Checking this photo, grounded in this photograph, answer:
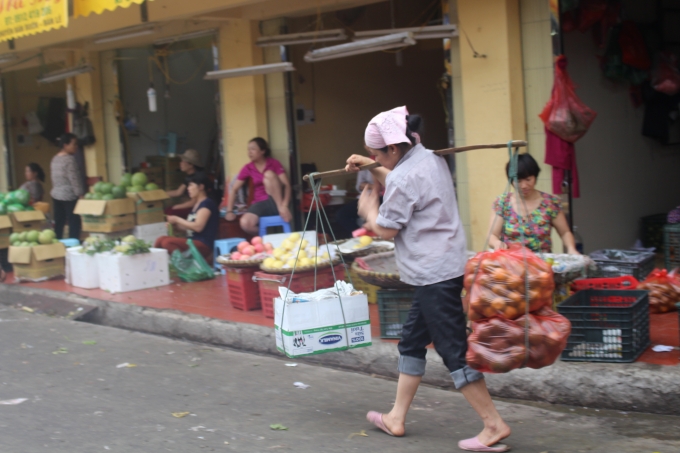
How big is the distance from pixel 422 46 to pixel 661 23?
3679 millimetres

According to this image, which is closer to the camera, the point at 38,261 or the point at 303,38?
the point at 303,38

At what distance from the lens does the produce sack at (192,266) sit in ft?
29.5

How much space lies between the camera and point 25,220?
1054cm

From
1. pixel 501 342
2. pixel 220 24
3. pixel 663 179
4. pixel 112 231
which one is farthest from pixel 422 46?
pixel 501 342

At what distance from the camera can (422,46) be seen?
36.7 ft

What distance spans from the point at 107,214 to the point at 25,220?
4.69ft

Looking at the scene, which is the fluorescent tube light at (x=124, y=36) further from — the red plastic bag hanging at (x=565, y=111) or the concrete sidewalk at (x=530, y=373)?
the red plastic bag hanging at (x=565, y=111)

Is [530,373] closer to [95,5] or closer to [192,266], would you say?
[192,266]

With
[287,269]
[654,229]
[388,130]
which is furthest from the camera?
[654,229]

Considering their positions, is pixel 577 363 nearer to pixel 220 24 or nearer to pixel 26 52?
pixel 220 24

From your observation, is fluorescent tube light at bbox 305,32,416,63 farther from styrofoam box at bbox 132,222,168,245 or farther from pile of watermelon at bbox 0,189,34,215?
pile of watermelon at bbox 0,189,34,215

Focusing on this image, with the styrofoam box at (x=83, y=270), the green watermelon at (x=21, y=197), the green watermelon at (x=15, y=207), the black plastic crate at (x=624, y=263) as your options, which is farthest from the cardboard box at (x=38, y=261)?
the black plastic crate at (x=624, y=263)

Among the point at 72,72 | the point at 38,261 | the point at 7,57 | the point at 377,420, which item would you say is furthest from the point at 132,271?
the point at 7,57

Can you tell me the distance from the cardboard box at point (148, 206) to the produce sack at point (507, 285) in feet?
24.5
